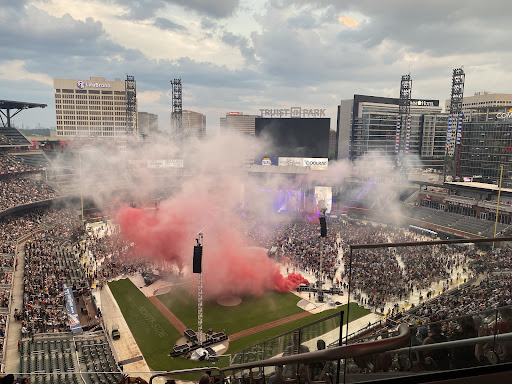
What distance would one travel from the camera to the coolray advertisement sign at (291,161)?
66312 mm

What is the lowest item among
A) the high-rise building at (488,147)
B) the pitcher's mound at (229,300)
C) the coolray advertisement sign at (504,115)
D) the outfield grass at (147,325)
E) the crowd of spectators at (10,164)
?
the outfield grass at (147,325)

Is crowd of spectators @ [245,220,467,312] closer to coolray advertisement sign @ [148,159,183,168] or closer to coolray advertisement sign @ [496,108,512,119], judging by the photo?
coolray advertisement sign @ [148,159,183,168]

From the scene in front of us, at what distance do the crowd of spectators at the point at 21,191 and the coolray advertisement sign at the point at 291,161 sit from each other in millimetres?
35702

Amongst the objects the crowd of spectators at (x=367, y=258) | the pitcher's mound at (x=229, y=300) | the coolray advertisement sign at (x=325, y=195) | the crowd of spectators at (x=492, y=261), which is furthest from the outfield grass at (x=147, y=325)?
the coolray advertisement sign at (x=325, y=195)

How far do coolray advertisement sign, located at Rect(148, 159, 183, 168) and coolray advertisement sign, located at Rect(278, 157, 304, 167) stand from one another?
17982mm

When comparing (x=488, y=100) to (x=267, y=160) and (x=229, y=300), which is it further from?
(x=229, y=300)

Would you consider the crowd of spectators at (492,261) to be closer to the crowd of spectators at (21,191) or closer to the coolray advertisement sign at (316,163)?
the crowd of spectators at (21,191)

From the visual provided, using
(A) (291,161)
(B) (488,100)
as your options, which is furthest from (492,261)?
(B) (488,100)

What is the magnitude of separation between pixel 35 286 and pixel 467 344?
28524 millimetres

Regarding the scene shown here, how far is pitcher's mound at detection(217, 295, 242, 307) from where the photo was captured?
28844 mm

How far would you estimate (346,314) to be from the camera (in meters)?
4.59

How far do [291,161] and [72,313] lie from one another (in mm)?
48330

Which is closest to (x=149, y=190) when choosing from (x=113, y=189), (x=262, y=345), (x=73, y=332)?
(x=113, y=189)

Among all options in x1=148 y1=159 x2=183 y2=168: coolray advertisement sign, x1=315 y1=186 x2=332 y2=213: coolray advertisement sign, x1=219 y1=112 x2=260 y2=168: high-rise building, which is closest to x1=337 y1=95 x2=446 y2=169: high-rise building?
x1=219 y1=112 x2=260 y2=168: high-rise building
